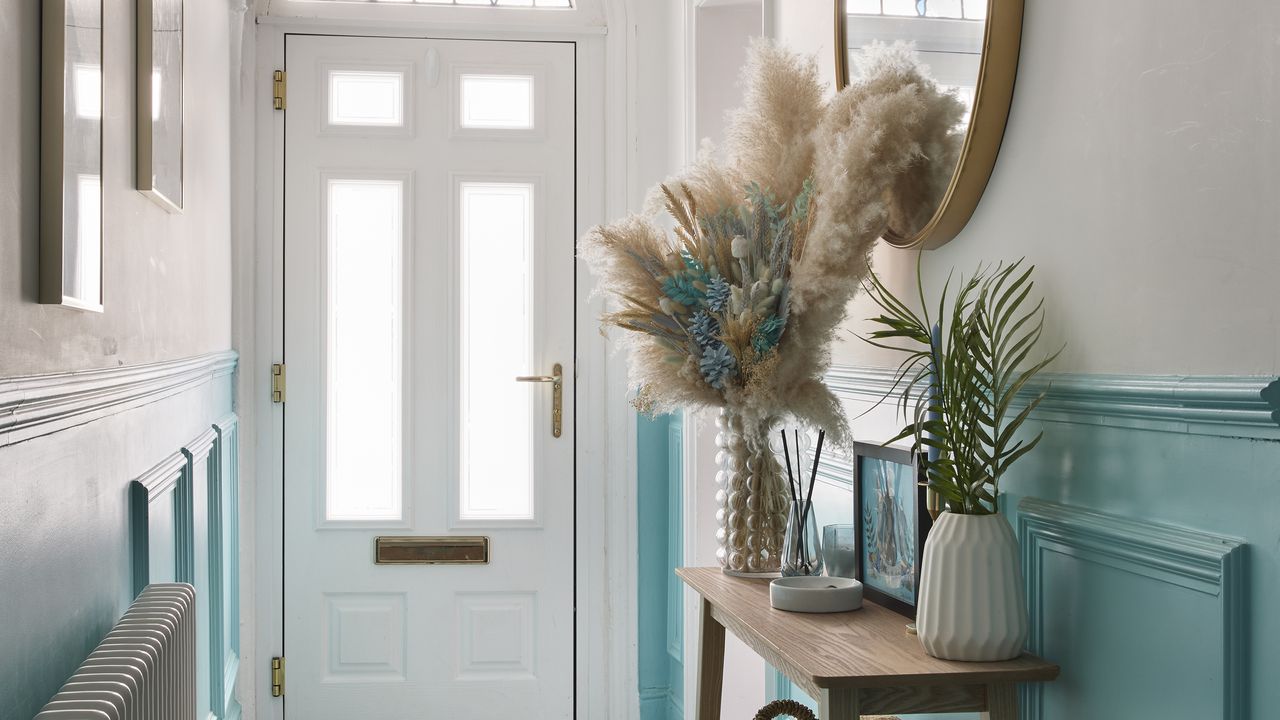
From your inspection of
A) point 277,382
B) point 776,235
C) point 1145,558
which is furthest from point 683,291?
point 277,382

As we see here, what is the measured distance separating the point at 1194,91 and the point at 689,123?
2.07m

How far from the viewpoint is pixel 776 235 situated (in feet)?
5.38

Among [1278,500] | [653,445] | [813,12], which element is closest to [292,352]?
[653,445]

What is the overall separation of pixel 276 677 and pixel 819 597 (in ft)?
7.24

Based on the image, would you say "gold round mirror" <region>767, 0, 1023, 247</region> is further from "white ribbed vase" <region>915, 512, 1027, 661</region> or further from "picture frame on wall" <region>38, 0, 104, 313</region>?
"picture frame on wall" <region>38, 0, 104, 313</region>

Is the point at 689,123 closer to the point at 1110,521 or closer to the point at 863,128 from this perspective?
the point at 863,128

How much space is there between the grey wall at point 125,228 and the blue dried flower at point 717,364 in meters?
0.87

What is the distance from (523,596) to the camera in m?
3.35

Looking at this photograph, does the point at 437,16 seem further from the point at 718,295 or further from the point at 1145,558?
the point at 1145,558

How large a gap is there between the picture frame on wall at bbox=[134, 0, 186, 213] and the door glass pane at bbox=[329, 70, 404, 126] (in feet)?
3.23

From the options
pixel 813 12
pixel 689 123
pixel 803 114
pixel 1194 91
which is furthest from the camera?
pixel 689 123

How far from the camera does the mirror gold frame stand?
1.33 metres

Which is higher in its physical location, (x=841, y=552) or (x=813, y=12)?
(x=813, y=12)

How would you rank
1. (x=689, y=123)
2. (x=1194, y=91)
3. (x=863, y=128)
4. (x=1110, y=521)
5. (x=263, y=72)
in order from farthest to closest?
(x=263, y=72) → (x=689, y=123) → (x=863, y=128) → (x=1110, y=521) → (x=1194, y=91)
